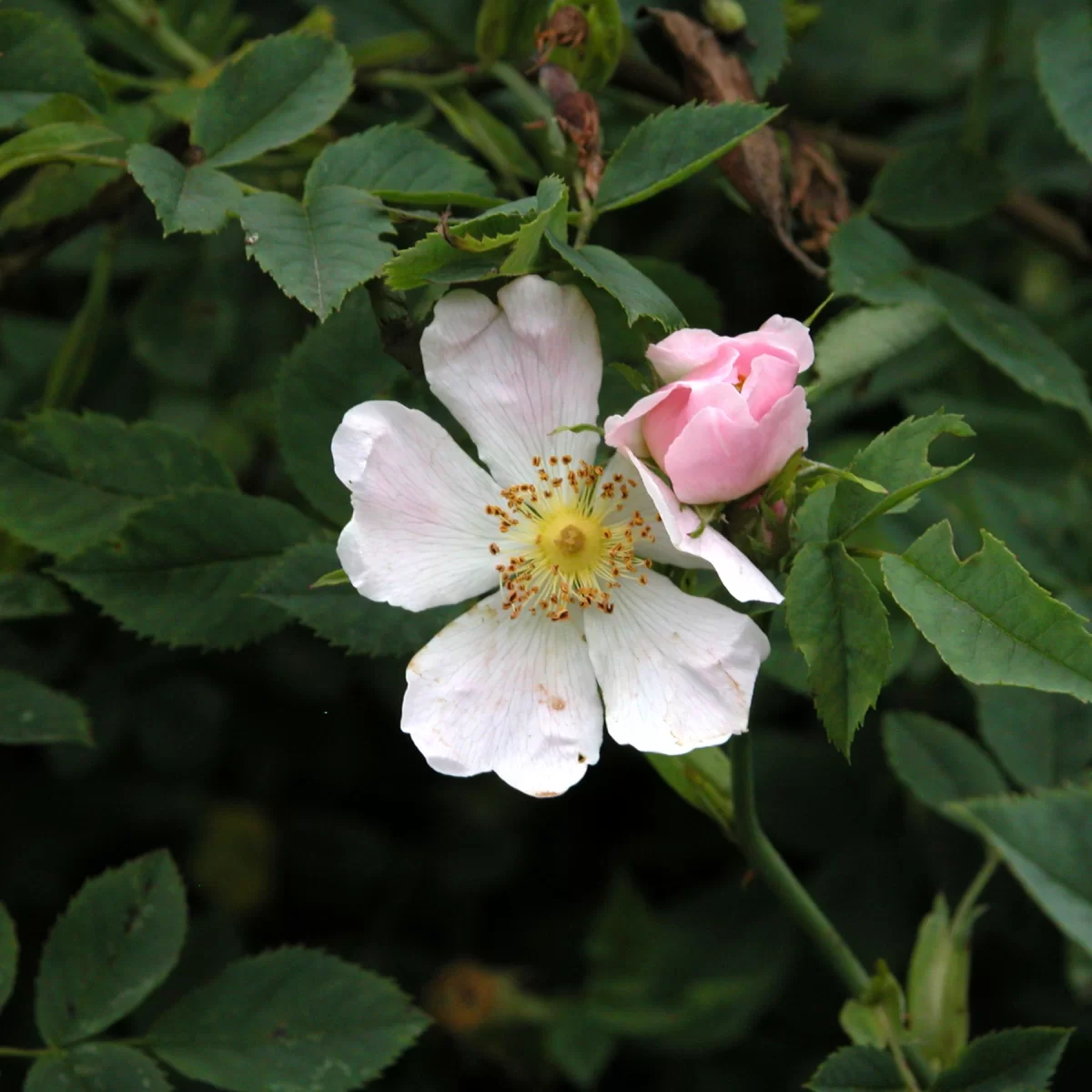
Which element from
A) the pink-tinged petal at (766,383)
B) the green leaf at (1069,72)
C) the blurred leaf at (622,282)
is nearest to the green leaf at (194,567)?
the blurred leaf at (622,282)

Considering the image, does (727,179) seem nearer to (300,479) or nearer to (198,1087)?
(300,479)

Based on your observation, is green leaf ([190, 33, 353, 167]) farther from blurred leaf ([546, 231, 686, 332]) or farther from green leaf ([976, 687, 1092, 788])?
green leaf ([976, 687, 1092, 788])

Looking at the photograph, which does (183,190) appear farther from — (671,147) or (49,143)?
(671,147)

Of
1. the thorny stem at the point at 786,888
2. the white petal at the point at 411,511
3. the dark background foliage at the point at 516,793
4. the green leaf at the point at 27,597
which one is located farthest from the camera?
the dark background foliage at the point at 516,793

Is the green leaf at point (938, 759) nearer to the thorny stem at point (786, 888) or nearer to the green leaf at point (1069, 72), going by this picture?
the thorny stem at point (786, 888)

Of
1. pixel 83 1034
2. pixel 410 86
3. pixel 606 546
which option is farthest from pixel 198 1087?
pixel 410 86
